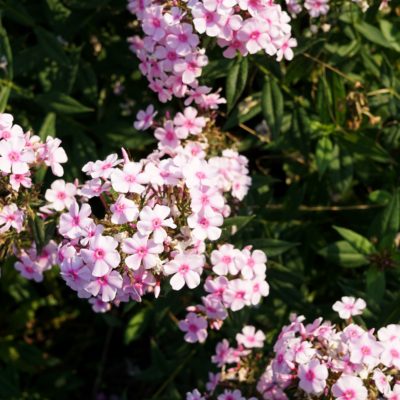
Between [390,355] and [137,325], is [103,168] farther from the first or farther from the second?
[137,325]

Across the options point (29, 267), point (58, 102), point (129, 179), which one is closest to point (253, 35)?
point (129, 179)

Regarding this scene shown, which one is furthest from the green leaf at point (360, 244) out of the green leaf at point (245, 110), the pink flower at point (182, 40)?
the pink flower at point (182, 40)

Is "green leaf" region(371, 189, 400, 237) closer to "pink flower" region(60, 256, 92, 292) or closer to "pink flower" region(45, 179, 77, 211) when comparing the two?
"pink flower" region(45, 179, 77, 211)

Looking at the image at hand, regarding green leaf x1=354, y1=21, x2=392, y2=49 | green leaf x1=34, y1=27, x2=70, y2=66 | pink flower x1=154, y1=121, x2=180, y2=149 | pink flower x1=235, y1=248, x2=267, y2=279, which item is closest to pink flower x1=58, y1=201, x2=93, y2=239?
pink flower x1=235, y1=248, x2=267, y2=279

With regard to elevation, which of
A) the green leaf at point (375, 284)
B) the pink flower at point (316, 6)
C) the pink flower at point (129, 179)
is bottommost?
the green leaf at point (375, 284)

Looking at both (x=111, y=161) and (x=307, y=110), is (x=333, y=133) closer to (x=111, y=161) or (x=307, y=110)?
(x=307, y=110)

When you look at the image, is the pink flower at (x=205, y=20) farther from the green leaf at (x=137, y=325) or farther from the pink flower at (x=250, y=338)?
the green leaf at (x=137, y=325)
